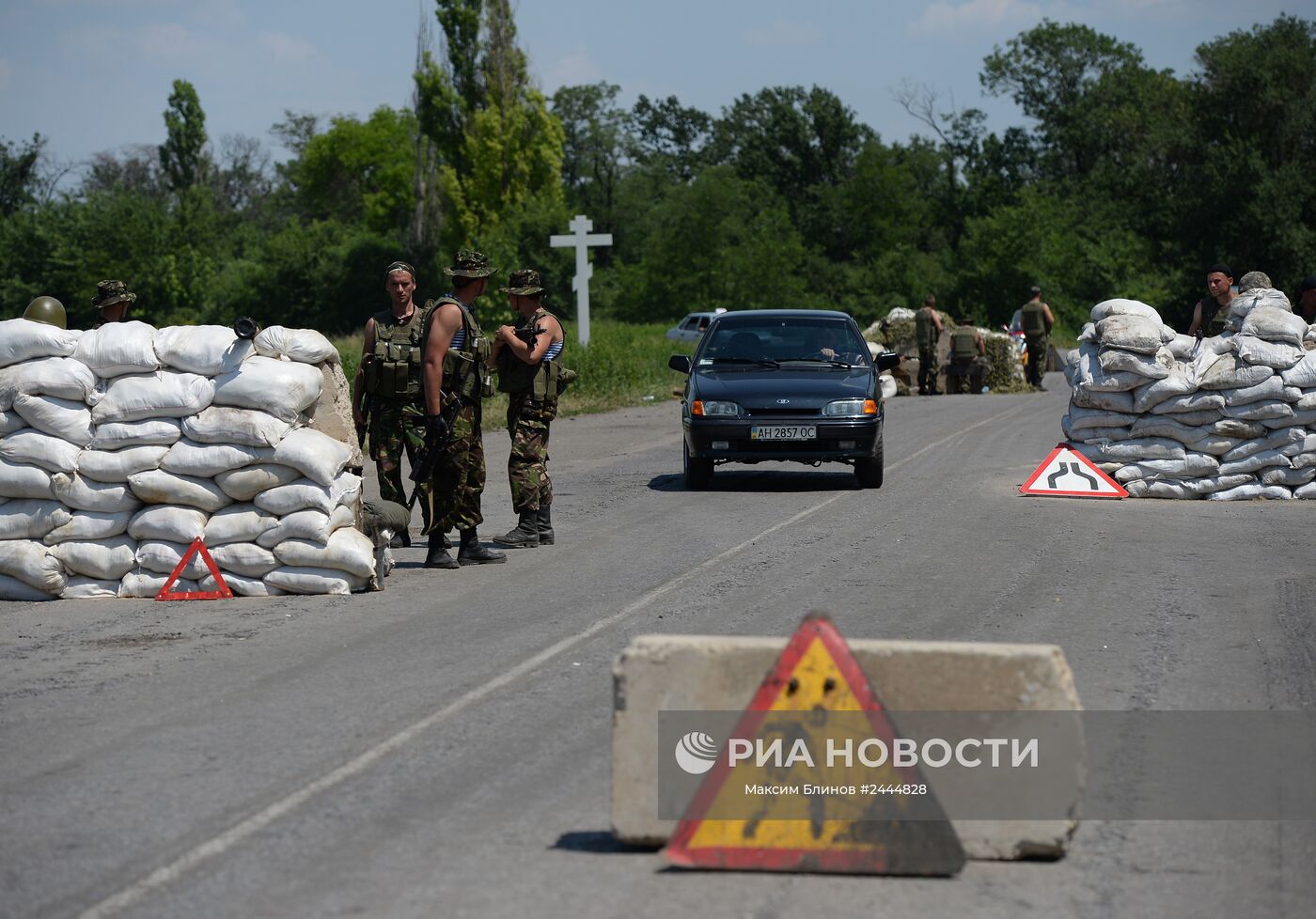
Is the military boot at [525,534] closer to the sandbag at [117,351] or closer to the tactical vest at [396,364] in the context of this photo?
the tactical vest at [396,364]

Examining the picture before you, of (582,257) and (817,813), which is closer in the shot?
(817,813)

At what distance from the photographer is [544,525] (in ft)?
37.7

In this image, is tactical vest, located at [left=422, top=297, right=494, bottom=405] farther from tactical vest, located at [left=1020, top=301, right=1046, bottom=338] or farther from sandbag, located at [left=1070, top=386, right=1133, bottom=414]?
tactical vest, located at [left=1020, top=301, right=1046, bottom=338]

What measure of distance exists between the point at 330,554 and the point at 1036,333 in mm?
26242

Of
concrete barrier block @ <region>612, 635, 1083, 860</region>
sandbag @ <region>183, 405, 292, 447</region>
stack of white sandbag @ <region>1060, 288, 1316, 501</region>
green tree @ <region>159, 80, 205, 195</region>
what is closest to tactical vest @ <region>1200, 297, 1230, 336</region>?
stack of white sandbag @ <region>1060, 288, 1316, 501</region>

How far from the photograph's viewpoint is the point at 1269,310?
14.1 m

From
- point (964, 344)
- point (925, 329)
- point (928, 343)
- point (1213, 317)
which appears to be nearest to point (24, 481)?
point (1213, 317)

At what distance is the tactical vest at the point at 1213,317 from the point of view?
14695 mm

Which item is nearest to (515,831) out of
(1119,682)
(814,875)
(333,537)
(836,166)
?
(814,875)

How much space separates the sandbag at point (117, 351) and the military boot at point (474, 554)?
237 centimetres

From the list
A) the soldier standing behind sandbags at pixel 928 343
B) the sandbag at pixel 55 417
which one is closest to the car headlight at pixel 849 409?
the sandbag at pixel 55 417

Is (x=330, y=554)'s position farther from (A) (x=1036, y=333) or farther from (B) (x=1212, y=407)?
(A) (x=1036, y=333)

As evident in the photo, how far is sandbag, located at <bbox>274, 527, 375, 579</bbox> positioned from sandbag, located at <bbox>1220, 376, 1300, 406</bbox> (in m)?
8.34

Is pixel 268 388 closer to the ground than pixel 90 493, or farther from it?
farther from it
